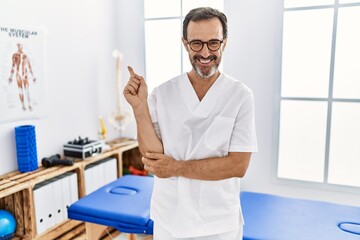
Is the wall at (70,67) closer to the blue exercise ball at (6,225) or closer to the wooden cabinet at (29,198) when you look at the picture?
the wooden cabinet at (29,198)

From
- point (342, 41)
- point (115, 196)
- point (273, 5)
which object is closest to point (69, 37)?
point (115, 196)

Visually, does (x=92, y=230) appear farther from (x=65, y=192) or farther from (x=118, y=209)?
(x=65, y=192)

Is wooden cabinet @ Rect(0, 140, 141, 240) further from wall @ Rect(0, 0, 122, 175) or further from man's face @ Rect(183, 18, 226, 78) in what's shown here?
man's face @ Rect(183, 18, 226, 78)

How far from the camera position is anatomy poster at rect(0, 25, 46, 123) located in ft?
7.33

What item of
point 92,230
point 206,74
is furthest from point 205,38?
point 92,230

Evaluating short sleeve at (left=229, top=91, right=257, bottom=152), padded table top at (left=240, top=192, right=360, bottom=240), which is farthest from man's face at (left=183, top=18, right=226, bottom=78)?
padded table top at (left=240, top=192, right=360, bottom=240)

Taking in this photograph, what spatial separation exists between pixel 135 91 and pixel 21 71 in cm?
155

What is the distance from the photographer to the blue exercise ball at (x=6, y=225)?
2059 millimetres

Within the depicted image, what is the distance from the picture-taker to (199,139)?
1175 mm

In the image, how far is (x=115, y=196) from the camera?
205 centimetres

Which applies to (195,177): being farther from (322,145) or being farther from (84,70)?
(84,70)

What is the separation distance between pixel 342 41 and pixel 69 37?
2325 millimetres

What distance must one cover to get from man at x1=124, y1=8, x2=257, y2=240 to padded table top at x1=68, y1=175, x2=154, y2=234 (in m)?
0.57

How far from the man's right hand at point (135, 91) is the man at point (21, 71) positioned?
1.49m
